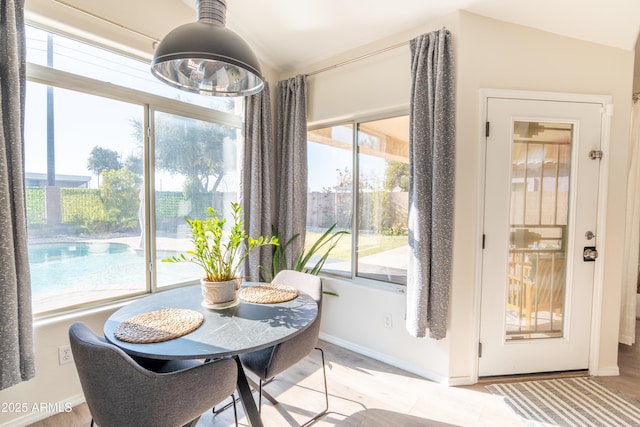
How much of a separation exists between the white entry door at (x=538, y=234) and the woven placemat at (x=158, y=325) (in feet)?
6.51

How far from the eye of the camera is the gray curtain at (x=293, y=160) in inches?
115

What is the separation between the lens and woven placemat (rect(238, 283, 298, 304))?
5.61ft

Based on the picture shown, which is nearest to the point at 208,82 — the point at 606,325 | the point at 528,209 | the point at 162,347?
the point at 162,347

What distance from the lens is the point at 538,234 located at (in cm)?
229

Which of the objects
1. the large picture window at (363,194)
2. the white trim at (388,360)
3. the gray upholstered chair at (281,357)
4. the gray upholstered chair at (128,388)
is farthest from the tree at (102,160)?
the white trim at (388,360)

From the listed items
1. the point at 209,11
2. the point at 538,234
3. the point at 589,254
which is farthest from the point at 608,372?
the point at 209,11

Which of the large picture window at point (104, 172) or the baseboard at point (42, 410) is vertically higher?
the large picture window at point (104, 172)

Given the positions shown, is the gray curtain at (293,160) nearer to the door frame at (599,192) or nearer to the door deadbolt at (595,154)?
the door frame at (599,192)

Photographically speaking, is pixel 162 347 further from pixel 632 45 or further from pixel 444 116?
pixel 632 45

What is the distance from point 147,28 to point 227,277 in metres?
1.91

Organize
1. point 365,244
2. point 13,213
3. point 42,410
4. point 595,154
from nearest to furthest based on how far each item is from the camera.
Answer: point 13,213 < point 42,410 < point 595,154 < point 365,244

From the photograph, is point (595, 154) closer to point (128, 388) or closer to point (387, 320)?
point (387, 320)

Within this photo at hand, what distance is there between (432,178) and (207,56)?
5.32 feet

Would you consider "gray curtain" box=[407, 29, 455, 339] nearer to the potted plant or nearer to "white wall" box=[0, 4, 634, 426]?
"white wall" box=[0, 4, 634, 426]
